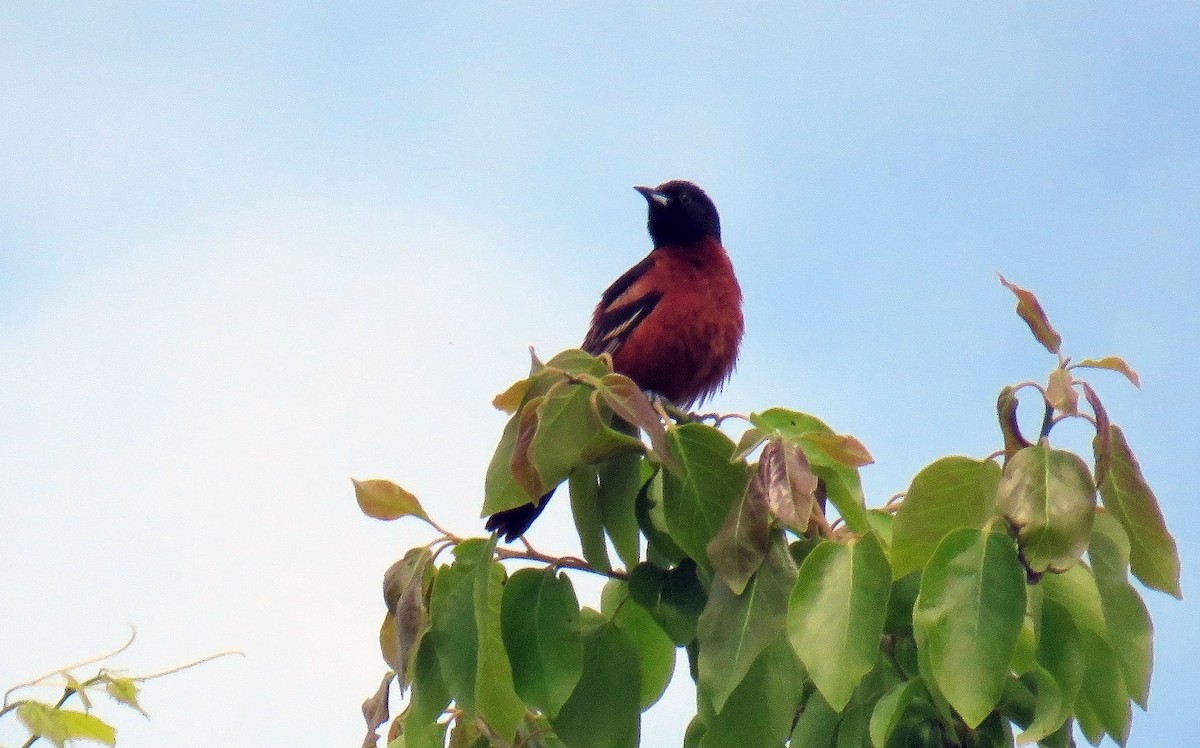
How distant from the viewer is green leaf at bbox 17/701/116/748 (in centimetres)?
234

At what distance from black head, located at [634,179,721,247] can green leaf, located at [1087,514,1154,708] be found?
3924 mm

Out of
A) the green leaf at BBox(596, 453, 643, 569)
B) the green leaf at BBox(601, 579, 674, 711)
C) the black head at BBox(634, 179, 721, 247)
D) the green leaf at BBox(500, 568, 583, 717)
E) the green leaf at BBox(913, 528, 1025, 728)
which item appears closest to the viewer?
the green leaf at BBox(913, 528, 1025, 728)

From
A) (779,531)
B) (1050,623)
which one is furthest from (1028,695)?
(779,531)

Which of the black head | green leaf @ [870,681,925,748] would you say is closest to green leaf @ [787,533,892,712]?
green leaf @ [870,681,925,748]

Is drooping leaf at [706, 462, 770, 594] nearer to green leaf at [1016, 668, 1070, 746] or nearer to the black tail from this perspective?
green leaf at [1016, 668, 1070, 746]

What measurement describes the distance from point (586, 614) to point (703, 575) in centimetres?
24

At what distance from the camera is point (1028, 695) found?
2.02m

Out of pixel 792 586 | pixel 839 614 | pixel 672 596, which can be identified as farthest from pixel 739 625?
pixel 672 596

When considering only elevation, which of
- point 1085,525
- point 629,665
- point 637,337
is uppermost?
point 637,337

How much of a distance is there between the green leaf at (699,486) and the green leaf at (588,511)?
20cm

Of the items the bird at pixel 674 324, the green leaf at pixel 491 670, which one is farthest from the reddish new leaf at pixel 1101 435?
the bird at pixel 674 324

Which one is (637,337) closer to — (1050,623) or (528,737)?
(528,737)

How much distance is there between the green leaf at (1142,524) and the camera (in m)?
2.00

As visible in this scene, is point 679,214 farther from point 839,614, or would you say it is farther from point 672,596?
point 839,614
